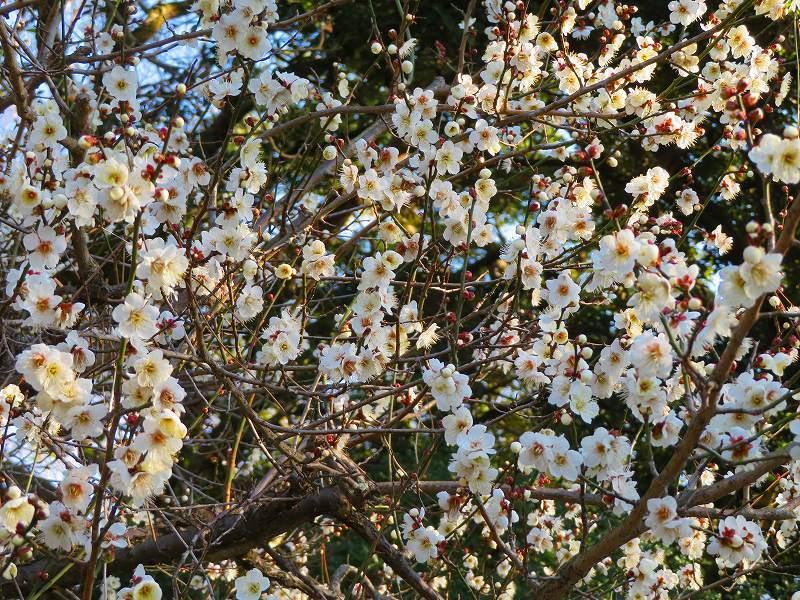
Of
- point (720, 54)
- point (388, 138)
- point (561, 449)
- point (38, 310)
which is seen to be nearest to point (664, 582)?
point (561, 449)

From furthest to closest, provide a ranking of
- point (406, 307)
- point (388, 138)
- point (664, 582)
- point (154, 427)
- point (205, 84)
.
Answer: point (388, 138)
point (205, 84)
point (664, 582)
point (406, 307)
point (154, 427)

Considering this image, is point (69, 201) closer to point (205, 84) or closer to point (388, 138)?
point (205, 84)

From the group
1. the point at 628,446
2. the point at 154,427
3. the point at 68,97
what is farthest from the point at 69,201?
the point at 68,97

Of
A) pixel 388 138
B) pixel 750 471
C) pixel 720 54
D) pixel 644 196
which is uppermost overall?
pixel 388 138

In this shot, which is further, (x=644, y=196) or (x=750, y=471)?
(x=644, y=196)

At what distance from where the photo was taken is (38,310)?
82.0 inches

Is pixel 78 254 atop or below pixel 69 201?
atop

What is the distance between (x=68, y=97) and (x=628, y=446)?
2647mm

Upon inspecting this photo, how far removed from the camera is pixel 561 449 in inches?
86.7

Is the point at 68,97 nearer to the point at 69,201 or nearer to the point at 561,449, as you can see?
the point at 69,201

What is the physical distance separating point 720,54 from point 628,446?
1.77 meters

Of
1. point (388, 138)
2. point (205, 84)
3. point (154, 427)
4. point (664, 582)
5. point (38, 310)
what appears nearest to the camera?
point (154, 427)

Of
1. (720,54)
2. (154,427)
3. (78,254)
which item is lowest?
(154,427)

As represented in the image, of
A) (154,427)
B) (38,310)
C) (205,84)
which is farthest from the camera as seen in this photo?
(205,84)
